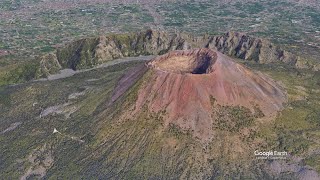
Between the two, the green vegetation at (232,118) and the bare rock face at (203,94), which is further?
the bare rock face at (203,94)

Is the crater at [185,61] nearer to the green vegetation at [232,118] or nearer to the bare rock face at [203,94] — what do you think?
the bare rock face at [203,94]

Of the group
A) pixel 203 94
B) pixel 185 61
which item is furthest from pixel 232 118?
pixel 185 61

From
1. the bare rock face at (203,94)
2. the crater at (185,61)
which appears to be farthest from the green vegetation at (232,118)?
the crater at (185,61)

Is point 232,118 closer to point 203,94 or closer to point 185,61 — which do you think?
point 203,94

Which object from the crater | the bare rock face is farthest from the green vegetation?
the crater

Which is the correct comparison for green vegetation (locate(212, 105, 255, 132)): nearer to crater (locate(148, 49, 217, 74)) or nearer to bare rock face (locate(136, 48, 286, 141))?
bare rock face (locate(136, 48, 286, 141))

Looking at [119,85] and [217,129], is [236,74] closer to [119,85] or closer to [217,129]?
[217,129]

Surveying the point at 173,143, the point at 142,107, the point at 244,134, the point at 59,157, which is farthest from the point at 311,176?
the point at 59,157
